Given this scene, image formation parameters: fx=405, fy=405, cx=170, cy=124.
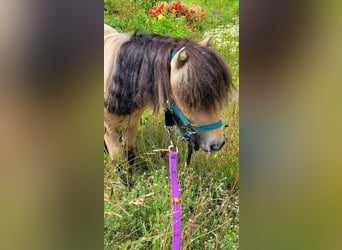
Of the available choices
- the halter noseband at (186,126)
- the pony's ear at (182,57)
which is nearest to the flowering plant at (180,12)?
the pony's ear at (182,57)

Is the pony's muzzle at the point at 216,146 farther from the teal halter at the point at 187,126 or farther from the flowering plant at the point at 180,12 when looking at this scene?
the flowering plant at the point at 180,12

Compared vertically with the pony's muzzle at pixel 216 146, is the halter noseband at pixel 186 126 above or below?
above

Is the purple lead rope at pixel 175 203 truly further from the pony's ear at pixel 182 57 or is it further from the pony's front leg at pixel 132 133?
the pony's ear at pixel 182 57

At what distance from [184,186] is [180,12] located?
0.98 meters

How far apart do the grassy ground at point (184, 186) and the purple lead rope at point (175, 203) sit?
0.09ft

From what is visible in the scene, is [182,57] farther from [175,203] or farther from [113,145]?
[175,203]

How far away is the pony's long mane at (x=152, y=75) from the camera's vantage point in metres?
2.22

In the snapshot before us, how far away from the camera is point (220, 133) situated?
2.30 m

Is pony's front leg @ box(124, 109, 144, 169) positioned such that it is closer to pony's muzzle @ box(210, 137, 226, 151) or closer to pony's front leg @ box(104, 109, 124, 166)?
pony's front leg @ box(104, 109, 124, 166)

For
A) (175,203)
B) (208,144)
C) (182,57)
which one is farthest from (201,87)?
(175,203)

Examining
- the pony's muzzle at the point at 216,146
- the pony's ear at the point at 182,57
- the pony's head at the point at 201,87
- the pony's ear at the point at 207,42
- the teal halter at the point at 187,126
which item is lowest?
the pony's muzzle at the point at 216,146
